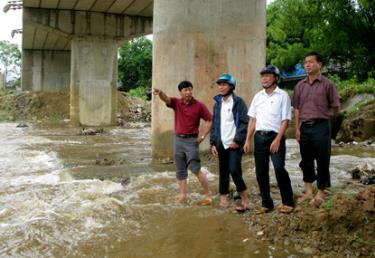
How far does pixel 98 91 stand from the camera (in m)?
22.1

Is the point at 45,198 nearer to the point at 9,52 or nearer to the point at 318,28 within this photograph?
the point at 318,28

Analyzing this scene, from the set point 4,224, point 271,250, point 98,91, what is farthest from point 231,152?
point 98,91

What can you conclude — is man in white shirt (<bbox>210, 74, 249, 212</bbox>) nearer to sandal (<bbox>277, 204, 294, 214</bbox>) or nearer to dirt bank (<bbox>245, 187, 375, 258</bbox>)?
sandal (<bbox>277, 204, 294, 214</bbox>)

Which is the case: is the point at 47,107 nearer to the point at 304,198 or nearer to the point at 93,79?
the point at 93,79

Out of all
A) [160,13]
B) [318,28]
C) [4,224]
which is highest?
[318,28]

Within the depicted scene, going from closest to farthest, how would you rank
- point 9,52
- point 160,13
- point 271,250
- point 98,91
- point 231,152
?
point 271,250, point 231,152, point 160,13, point 98,91, point 9,52

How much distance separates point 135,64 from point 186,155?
124 ft

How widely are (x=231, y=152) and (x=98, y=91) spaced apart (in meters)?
17.4

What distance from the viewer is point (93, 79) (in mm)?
21922

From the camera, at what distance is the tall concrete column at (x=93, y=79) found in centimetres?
2177

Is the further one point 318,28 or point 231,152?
point 318,28

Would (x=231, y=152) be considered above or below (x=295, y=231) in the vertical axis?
above

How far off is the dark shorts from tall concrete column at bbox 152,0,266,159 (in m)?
3.50

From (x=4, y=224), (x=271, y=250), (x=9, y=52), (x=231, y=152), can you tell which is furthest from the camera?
(x=9, y=52)
